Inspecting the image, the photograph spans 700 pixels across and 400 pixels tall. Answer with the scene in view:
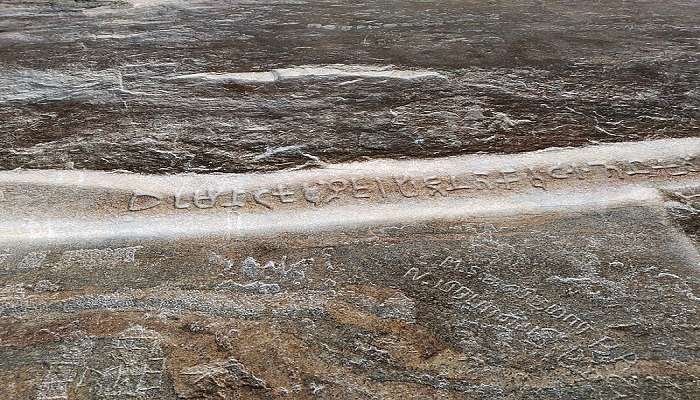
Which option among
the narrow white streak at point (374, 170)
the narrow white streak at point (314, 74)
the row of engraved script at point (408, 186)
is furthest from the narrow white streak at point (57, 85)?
the row of engraved script at point (408, 186)

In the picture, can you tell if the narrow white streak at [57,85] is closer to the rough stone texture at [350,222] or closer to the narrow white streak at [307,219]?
the rough stone texture at [350,222]

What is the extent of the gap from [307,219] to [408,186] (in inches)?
15.3

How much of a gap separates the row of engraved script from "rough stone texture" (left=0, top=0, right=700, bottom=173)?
18 cm

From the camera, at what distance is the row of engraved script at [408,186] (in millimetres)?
2139

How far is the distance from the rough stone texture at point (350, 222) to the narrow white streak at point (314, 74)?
0.02 meters

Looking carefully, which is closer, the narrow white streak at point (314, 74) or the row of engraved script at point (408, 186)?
the row of engraved script at point (408, 186)

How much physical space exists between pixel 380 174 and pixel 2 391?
1323 mm

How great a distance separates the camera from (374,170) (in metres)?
2.32

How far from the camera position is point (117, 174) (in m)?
2.30

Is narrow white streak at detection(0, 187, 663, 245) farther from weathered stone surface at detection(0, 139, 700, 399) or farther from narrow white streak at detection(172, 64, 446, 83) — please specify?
narrow white streak at detection(172, 64, 446, 83)

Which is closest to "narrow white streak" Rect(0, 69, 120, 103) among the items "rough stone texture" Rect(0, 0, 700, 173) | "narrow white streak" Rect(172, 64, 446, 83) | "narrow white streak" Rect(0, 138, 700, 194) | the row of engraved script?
"rough stone texture" Rect(0, 0, 700, 173)

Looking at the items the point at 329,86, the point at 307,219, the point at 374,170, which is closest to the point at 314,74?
the point at 329,86

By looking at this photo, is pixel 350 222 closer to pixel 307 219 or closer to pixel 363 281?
pixel 307 219

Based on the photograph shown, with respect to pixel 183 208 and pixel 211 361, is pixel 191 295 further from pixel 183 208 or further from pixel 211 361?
pixel 183 208
